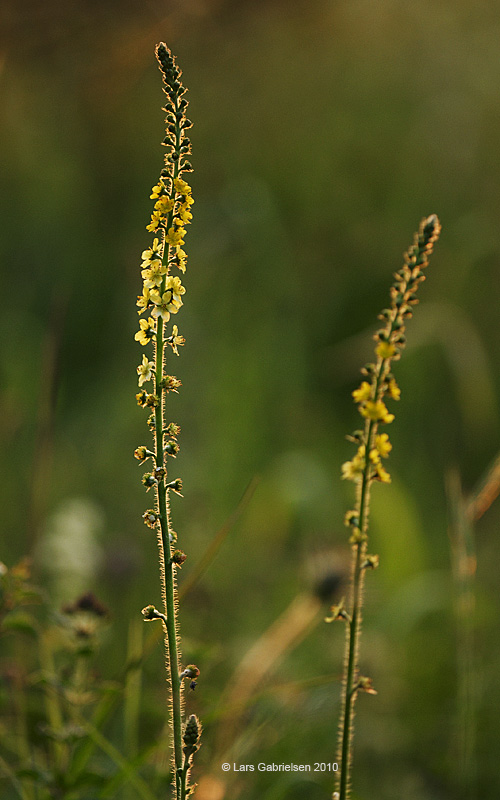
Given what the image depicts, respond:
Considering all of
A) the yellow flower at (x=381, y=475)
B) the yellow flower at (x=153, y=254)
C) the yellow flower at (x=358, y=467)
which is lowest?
the yellow flower at (x=381, y=475)

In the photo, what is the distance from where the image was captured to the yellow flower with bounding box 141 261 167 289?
1.37 m

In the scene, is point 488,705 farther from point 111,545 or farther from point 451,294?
point 451,294

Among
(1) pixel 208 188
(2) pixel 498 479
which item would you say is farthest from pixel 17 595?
(1) pixel 208 188

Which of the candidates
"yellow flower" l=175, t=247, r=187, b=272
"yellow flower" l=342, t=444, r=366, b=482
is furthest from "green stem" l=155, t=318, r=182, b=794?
"yellow flower" l=342, t=444, r=366, b=482

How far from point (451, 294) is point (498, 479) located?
13.0 feet

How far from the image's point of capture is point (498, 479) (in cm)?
218

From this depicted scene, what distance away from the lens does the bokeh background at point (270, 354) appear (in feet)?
10.4

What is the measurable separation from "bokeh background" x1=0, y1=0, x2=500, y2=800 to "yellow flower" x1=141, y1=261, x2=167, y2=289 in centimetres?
81

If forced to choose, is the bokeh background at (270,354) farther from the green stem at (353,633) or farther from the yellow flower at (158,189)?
the yellow flower at (158,189)

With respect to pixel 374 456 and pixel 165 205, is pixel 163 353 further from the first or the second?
pixel 374 456

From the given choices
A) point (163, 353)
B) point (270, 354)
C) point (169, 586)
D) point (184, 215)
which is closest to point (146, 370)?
point (163, 353)

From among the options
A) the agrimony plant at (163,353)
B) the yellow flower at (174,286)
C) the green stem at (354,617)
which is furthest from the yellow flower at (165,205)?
the green stem at (354,617)

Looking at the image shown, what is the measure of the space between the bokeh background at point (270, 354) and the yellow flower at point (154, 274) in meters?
0.81

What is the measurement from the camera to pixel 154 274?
139 cm
